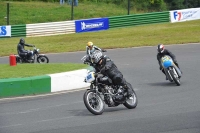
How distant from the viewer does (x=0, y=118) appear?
11.6 m

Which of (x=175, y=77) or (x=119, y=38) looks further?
(x=119, y=38)

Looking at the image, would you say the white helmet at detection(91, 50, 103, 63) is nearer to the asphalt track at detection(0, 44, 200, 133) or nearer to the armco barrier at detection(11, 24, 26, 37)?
the asphalt track at detection(0, 44, 200, 133)

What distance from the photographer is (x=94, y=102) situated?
11.8m

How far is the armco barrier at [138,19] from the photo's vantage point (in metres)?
37.7

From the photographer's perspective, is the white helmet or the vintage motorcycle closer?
the vintage motorcycle

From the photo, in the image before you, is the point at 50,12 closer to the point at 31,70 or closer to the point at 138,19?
the point at 138,19

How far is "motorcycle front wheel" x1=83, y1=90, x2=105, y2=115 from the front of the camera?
11641 millimetres

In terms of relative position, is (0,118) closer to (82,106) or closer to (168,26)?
(82,106)

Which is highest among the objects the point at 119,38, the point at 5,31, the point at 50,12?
the point at 50,12

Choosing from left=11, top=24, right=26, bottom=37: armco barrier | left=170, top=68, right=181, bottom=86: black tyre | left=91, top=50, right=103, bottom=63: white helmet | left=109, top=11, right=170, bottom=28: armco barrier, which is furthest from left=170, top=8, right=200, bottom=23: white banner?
left=91, top=50, right=103, bottom=63: white helmet

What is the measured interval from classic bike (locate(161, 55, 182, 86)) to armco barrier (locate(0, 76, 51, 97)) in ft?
12.6

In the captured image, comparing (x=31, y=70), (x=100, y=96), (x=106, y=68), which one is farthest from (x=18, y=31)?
(x=100, y=96)

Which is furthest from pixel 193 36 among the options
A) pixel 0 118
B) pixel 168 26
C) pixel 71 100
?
pixel 0 118

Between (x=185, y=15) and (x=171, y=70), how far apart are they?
79.7 ft
